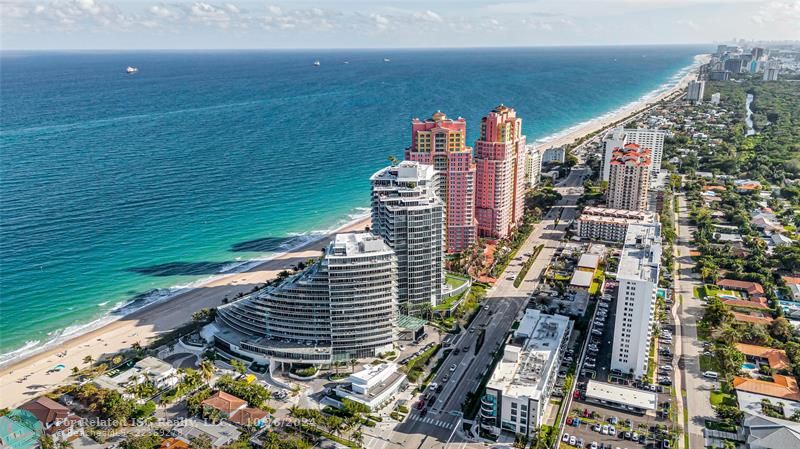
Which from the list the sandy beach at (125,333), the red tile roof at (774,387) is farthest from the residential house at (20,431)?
the red tile roof at (774,387)

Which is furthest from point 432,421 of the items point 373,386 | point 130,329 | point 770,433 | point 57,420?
point 130,329

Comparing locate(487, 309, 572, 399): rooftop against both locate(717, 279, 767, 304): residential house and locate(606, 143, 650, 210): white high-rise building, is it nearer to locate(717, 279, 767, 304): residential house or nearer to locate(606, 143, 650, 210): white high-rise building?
locate(717, 279, 767, 304): residential house

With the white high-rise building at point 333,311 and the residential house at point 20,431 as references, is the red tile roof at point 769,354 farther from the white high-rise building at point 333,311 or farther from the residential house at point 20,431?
the residential house at point 20,431

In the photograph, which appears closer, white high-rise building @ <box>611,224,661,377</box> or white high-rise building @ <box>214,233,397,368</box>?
white high-rise building @ <box>611,224,661,377</box>

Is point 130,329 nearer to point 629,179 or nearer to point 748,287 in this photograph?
point 748,287

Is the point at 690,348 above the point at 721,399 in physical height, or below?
above

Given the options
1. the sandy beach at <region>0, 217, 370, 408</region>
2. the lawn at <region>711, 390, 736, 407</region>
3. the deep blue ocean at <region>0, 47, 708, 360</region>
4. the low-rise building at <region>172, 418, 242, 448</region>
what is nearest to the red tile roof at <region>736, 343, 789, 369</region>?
the lawn at <region>711, 390, 736, 407</region>
